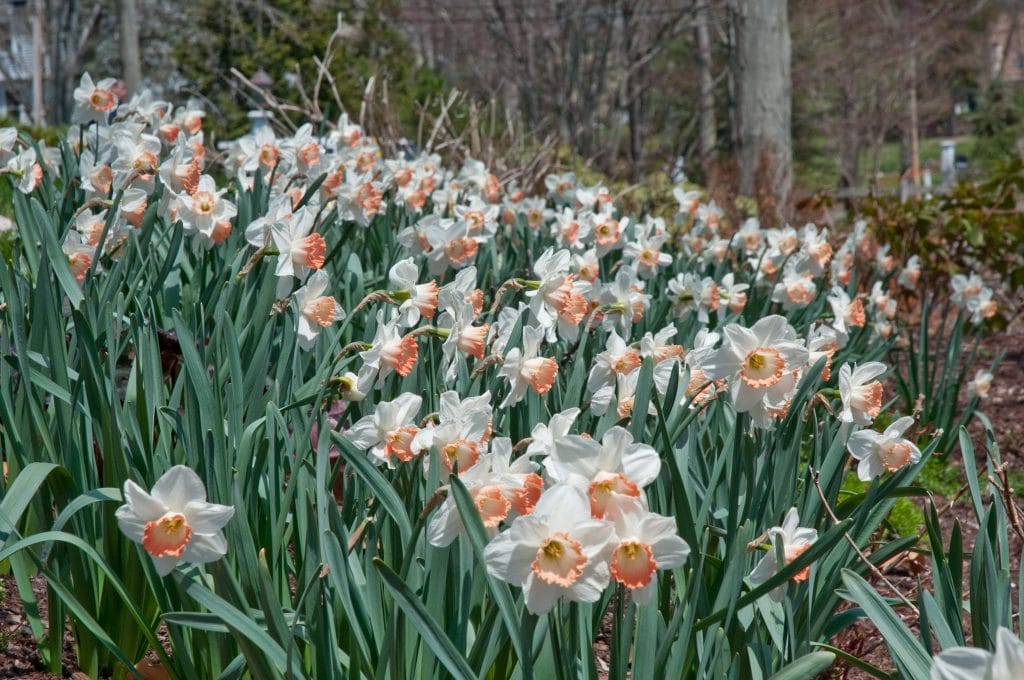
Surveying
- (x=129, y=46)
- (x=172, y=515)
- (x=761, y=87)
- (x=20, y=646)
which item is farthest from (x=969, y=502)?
(x=129, y=46)

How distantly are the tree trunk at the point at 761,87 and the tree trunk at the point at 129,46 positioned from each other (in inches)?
253

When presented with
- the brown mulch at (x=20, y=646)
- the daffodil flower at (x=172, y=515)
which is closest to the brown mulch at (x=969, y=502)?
the daffodil flower at (x=172, y=515)

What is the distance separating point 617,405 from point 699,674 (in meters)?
0.48

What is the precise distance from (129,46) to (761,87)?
6.75 metres

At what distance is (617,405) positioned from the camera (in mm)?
1773

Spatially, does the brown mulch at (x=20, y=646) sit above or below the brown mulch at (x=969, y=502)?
above

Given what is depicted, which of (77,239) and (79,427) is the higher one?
(77,239)

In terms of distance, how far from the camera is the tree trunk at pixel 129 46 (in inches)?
453

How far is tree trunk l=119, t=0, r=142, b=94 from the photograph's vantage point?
37.7ft

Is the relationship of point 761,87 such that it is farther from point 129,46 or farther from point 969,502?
point 129,46

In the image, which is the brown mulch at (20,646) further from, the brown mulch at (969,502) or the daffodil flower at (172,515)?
the brown mulch at (969,502)

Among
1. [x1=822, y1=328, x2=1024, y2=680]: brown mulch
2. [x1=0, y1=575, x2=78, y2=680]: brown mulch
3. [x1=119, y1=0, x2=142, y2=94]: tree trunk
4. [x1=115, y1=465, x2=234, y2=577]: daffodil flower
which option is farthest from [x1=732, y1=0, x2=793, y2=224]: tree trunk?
[x1=115, y1=465, x2=234, y2=577]: daffodil flower

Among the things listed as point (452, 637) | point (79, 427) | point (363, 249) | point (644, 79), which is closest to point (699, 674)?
point (452, 637)

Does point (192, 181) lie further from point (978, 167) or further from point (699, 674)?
point (978, 167)
